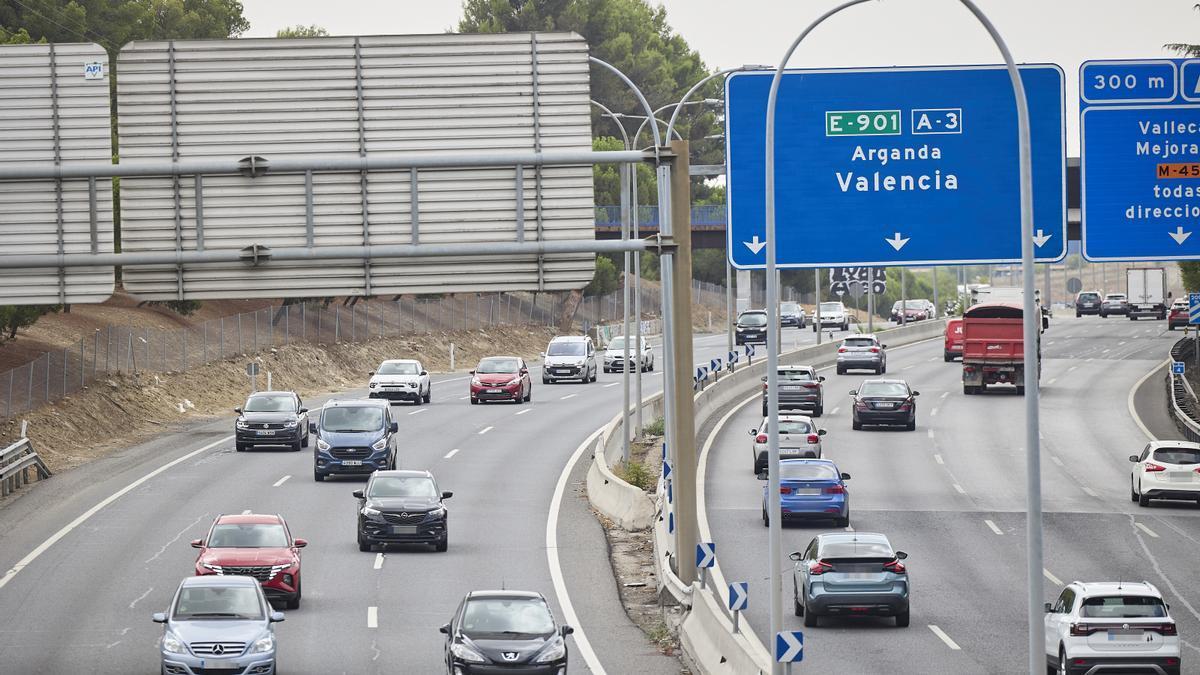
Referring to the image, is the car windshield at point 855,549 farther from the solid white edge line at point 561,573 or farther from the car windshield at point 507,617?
the car windshield at point 507,617

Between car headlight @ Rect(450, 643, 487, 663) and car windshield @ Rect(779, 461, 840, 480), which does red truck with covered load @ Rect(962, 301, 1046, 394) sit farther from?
car headlight @ Rect(450, 643, 487, 663)

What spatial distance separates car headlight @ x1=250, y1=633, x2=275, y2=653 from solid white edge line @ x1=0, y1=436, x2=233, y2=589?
9.97 metres

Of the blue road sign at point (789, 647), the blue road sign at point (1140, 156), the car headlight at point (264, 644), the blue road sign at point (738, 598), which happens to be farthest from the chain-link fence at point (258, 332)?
the blue road sign at point (1140, 156)

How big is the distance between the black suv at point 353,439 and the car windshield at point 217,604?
Answer: 61.7ft

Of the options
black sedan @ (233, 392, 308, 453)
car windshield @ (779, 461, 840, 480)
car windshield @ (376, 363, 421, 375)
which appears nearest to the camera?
car windshield @ (779, 461, 840, 480)

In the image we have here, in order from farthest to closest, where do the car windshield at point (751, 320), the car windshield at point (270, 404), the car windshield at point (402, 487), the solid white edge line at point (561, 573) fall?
the car windshield at point (751, 320) → the car windshield at point (270, 404) → the car windshield at point (402, 487) → the solid white edge line at point (561, 573)

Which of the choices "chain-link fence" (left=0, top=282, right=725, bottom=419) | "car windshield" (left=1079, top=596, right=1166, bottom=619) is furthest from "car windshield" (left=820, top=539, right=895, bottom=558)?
"chain-link fence" (left=0, top=282, right=725, bottom=419)

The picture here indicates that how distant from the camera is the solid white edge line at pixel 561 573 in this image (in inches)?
1067

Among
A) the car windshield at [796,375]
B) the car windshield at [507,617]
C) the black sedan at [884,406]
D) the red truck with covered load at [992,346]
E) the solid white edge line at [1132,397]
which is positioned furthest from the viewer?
the red truck with covered load at [992,346]

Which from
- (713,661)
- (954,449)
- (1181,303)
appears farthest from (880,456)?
(1181,303)

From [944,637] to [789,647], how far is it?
8971 mm

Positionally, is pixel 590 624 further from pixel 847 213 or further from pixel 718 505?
pixel 718 505

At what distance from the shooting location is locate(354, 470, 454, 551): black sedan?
35.5 metres

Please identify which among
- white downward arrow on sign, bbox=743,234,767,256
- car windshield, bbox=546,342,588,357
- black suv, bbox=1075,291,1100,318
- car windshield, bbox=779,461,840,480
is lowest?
car windshield, bbox=779,461,840,480
